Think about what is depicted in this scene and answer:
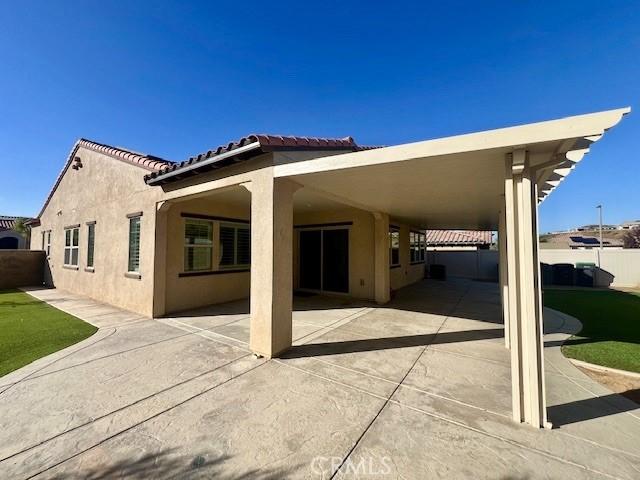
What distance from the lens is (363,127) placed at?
36.8 ft

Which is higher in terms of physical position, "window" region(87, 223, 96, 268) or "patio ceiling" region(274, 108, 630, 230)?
"patio ceiling" region(274, 108, 630, 230)

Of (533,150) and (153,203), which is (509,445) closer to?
(533,150)

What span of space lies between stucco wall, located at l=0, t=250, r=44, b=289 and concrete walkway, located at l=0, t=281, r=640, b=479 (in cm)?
1410

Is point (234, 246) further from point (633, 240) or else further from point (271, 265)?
point (633, 240)

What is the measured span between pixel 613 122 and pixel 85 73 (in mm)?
11122

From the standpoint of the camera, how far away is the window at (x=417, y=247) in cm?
1468

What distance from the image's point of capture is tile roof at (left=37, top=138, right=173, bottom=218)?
735 cm

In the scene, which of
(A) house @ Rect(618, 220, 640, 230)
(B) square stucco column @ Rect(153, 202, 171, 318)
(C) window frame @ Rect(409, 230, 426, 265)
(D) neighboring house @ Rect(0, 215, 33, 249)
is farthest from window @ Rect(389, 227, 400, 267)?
(A) house @ Rect(618, 220, 640, 230)

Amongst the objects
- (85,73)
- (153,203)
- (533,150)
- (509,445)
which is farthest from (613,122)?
(85,73)

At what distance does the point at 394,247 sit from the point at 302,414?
32.4 ft

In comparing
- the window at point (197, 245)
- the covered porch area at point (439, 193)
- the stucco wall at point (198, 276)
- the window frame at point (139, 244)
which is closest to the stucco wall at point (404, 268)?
the covered porch area at point (439, 193)

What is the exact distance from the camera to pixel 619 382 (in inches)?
146

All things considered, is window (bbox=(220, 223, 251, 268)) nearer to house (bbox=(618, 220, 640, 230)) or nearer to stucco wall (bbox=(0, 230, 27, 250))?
stucco wall (bbox=(0, 230, 27, 250))

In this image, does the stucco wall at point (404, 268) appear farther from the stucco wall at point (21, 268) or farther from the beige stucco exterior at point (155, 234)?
the stucco wall at point (21, 268)
